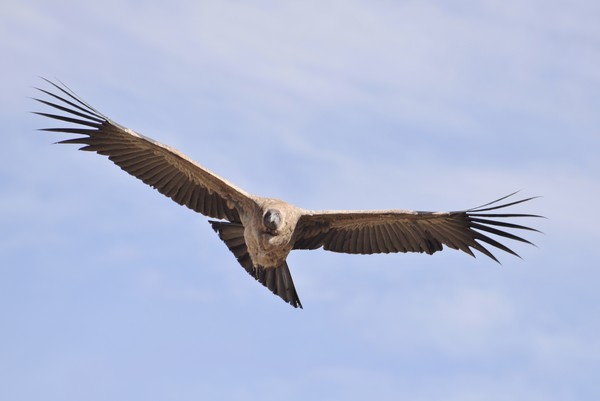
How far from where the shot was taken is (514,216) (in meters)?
16.8

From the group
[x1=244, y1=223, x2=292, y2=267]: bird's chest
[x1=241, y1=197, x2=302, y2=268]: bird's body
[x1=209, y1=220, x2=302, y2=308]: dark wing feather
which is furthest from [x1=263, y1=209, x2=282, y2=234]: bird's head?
[x1=209, y1=220, x2=302, y2=308]: dark wing feather

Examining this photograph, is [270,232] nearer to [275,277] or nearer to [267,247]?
[267,247]

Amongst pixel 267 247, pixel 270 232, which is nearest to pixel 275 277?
pixel 267 247

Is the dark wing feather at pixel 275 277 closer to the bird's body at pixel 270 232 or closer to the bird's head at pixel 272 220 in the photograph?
the bird's body at pixel 270 232

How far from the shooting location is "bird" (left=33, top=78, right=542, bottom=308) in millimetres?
17172

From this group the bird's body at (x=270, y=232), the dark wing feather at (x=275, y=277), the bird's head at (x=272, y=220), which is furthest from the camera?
the dark wing feather at (x=275, y=277)

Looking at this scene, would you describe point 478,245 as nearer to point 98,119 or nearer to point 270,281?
point 270,281

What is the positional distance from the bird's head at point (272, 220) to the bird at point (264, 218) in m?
0.03

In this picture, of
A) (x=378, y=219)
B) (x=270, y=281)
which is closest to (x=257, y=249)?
(x=270, y=281)

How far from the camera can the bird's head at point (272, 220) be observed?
1670 centimetres

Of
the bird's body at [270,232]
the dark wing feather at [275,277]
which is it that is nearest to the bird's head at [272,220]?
the bird's body at [270,232]

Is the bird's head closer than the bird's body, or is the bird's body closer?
the bird's head

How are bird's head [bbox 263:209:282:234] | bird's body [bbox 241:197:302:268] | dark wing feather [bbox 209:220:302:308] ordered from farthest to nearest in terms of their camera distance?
dark wing feather [bbox 209:220:302:308] → bird's body [bbox 241:197:302:268] → bird's head [bbox 263:209:282:234]

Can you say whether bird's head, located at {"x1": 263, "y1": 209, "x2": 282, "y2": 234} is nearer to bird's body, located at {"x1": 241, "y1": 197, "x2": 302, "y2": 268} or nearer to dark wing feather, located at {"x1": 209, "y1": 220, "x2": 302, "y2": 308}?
bird's body, located at {"x1": 241, "y1": 197, "x2": 302, "y2": 268}
